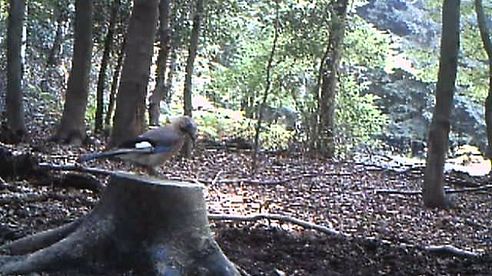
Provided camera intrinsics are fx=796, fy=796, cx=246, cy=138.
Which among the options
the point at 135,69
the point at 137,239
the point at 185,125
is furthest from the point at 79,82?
the point at 137,239

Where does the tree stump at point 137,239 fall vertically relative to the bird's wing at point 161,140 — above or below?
below

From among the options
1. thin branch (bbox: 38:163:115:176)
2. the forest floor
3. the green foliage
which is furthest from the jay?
the green foliage

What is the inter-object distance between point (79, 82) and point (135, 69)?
2473 millimetres

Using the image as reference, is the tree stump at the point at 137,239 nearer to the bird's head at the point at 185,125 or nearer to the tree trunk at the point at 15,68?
the bird's head at the point at 185,125

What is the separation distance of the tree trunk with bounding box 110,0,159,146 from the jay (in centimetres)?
652

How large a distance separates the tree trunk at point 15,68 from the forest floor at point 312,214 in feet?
3.99

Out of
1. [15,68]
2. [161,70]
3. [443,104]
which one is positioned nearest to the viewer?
[443,104]

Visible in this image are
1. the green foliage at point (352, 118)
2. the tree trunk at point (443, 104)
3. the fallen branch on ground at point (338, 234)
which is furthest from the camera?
the green foliage at point (352, 118)

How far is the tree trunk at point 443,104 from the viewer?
9.96m

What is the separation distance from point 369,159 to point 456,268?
40.5ft

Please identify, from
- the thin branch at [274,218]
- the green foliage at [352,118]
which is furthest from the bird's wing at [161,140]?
the green foliage at [352,118]

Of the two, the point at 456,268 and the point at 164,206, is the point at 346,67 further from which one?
the point at 164,206

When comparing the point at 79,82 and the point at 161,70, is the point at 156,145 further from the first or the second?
the point at 79,82

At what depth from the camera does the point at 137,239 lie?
4.03 metres
